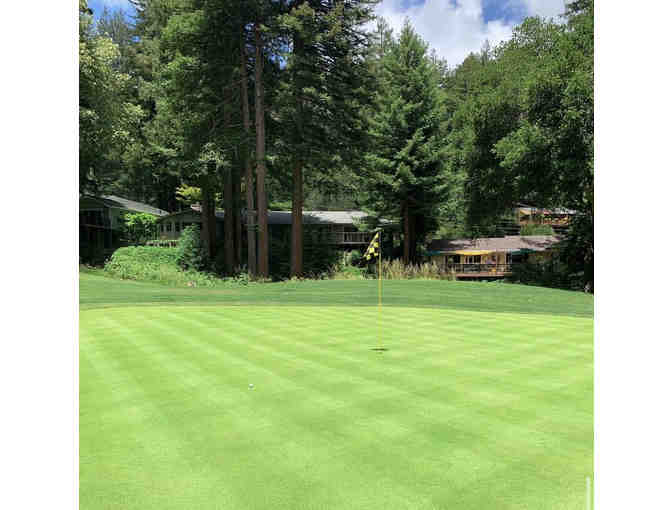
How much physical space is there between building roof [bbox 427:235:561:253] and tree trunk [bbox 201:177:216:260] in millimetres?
16037

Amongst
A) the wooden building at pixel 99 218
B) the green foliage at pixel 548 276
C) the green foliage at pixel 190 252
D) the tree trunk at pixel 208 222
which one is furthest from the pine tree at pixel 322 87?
the wooden building at pixel 99 218

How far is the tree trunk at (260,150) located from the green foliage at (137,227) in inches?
481

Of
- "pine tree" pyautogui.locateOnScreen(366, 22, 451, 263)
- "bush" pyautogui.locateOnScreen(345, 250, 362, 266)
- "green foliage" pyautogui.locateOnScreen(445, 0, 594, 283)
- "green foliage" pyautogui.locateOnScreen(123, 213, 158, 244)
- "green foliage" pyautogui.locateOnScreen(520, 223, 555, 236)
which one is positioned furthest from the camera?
Result: "green foliage" pyautogui.locateOnScreen(520, 223, 555, 236)

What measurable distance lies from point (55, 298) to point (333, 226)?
114ft

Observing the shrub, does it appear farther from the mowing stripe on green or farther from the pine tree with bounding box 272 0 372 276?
the mowing stripe on green

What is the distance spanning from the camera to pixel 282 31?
24781mm

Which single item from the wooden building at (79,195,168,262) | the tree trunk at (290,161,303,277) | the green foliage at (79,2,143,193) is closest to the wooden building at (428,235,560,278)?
the tree trunk at (290,161,303,277)

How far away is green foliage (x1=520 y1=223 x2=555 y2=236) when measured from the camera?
38.8 meters

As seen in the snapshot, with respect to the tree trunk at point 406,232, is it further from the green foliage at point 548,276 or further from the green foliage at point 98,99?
the green foliage at point 98,99

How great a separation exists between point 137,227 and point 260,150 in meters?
14.1

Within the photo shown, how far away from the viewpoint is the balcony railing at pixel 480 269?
34500 millimetres
